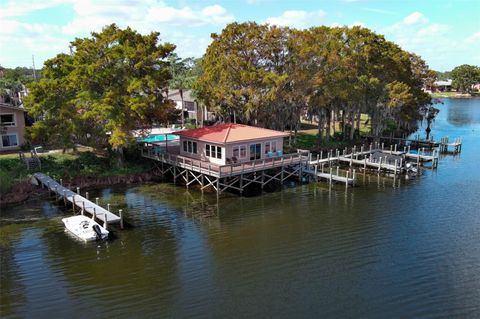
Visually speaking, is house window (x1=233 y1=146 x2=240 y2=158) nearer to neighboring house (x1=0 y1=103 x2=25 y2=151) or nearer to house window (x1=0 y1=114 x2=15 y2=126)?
neighboring house (x1=0 y1=103 x2=25 y2=151)

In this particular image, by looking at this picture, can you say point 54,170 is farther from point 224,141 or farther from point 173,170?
point 224,141

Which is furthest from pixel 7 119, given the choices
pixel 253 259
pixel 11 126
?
pixel 253 259

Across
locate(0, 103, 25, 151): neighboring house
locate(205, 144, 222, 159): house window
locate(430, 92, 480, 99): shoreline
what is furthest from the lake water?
locate(430, 92, 480, 99): shoreline

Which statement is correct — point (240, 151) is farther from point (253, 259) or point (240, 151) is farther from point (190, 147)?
point (253, 259)

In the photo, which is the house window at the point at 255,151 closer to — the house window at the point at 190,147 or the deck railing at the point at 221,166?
the deck railing at the point at 221,166

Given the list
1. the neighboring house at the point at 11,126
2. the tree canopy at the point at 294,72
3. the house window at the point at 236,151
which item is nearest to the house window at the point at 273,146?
the house window at the point at 236,151
